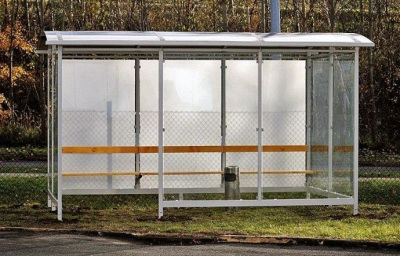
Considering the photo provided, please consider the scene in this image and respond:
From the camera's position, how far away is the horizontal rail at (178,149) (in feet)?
59.5

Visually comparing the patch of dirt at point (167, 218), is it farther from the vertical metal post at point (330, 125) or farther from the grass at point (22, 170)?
the grass at point (22, 170)

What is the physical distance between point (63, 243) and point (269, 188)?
6.22 metres

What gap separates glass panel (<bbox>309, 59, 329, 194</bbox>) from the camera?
18.2 meters

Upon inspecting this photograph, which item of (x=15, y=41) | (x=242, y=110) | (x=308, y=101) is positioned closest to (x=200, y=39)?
(x=242, y=110)

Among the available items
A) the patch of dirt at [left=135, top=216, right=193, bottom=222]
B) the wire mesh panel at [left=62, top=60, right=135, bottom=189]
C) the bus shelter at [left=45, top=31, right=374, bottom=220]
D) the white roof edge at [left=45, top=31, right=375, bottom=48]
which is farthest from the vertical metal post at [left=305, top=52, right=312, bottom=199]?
the patch of dirt at [left=135, top=216, right=193, bottom=222]

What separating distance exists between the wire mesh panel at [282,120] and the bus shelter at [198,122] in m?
0.02

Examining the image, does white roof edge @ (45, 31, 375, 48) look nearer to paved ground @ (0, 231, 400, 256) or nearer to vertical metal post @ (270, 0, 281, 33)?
paved ground @ (0, 231, 400, 256)

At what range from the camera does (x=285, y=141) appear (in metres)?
19.1

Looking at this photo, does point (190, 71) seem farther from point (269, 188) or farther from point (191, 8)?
point (191, 8)

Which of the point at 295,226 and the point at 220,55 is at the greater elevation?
the point at 220,55

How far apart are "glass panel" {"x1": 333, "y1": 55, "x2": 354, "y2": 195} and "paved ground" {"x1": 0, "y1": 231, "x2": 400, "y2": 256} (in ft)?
13.7

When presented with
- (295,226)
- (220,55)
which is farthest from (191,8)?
(295,226)

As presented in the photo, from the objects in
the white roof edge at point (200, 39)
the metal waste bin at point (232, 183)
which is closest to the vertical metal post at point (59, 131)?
the white roof edge at point (200, 39)

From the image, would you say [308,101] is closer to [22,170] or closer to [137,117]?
[137,117]
